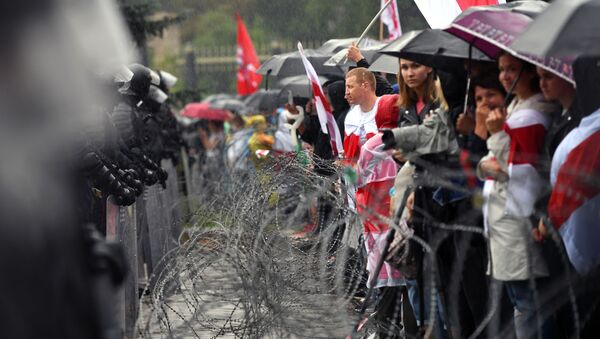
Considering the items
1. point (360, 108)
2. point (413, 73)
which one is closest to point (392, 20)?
point (360, 108)

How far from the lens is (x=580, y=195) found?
5.50 metres

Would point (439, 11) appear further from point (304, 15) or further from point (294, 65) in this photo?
point (304, 15)

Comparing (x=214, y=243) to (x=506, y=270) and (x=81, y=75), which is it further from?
(x=81, y=75)

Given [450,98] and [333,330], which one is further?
[450,98]

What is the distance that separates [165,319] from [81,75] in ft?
7.24

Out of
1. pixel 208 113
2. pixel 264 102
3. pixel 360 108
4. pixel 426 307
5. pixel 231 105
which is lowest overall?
pixel 208 113

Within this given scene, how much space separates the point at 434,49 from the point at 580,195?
1.48 meters

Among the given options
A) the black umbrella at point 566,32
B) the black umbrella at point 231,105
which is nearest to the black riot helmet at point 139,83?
the black umbrella at point 566,32

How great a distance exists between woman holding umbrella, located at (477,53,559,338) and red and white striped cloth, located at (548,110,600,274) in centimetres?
19

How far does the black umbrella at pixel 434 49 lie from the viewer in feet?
21.8

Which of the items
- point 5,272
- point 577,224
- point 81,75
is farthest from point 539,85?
point 5,272

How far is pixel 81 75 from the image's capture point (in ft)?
11.4

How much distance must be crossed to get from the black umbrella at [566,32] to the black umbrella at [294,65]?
726cm

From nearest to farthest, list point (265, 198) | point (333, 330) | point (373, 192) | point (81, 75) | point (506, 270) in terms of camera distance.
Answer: point (81, 75) < point (333, 330) < point (506, 270) < point (265, 198) < point (373, 192)
